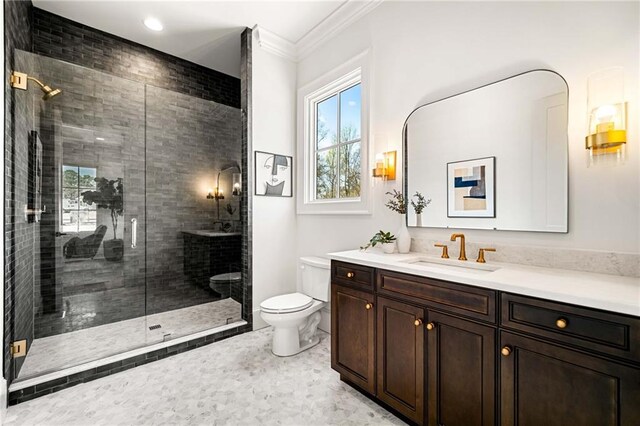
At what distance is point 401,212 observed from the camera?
2.15 meters

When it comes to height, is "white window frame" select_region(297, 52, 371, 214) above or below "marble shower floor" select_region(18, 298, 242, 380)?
above

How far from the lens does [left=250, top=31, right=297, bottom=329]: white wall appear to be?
2.92m

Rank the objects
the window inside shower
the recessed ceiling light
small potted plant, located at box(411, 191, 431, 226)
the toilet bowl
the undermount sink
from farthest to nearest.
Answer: the toilet bowl < the recessed ceiling light < the window inside shower < small potted plant, located at box(411, 191, 431, 226) < the undermount sink

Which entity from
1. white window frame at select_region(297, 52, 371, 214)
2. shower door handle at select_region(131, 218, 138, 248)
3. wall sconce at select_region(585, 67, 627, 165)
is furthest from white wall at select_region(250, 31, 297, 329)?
wall sconce at select_region(585, 67, 627, 165)

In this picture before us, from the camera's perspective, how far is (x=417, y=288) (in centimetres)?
148

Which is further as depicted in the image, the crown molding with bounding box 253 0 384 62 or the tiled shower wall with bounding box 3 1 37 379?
the crown molding with bounding box 253 0 384 62

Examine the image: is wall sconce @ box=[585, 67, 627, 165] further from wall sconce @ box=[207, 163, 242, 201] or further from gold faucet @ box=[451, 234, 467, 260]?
wall sconce @ box=[207, 163, 242, 201]

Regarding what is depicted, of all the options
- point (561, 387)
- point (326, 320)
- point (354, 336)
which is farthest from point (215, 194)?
point (561, 387)

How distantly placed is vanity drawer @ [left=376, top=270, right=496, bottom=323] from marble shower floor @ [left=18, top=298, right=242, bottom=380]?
193 centimetres

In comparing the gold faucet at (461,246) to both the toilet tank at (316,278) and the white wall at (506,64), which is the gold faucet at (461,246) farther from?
the toilet tank at (316,278)

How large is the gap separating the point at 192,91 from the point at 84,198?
175cm

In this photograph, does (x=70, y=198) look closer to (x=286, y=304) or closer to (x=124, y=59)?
(x=124, y=59)

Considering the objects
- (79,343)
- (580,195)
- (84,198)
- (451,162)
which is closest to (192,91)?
(84,198)

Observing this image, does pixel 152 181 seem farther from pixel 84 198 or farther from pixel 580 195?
pixel 580 195
